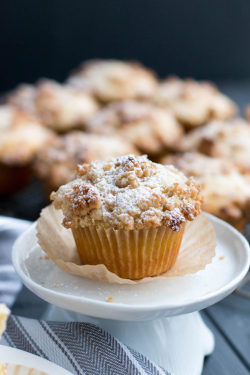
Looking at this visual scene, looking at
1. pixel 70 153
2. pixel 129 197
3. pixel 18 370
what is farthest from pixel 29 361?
pixel 70 153

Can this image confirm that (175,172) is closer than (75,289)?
No

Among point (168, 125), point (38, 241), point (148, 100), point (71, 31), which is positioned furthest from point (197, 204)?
point (71, 31)

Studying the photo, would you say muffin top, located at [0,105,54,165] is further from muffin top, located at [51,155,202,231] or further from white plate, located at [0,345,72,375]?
white plate, located at [0,345,72,375]

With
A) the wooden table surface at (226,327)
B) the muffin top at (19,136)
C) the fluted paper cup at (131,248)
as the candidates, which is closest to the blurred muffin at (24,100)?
the muffin top at (19,136)

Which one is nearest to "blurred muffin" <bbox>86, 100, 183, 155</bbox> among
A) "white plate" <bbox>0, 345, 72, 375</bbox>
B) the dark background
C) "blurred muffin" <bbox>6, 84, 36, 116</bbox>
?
"blurred muffin" <bbox>6, 84, 36, 116</bbox>

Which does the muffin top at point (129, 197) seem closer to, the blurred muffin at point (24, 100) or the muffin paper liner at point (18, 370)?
the muffin paper liner at point (18, 370)

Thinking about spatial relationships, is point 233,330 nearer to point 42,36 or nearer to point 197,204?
point 197,204

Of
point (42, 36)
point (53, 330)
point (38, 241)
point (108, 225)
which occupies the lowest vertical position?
point (42, 36)
